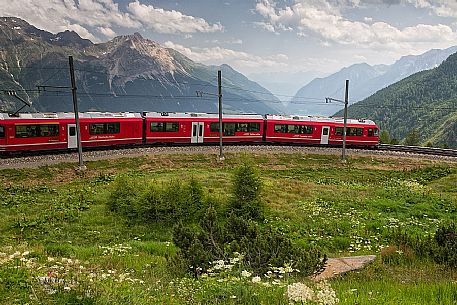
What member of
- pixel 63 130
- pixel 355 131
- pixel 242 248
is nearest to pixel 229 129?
pixel 355 131

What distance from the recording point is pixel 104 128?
108 feet

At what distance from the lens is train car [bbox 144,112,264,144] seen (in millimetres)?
35938

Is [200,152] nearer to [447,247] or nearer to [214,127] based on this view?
[214,127]

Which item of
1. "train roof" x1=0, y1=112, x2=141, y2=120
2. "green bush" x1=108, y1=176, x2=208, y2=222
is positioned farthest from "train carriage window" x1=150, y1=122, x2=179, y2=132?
"green bush" x1=108, y1=176, x2=208, y2=222

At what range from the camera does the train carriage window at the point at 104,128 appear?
3216 cm

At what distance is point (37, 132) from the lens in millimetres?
29422

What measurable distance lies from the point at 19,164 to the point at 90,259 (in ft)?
65.1

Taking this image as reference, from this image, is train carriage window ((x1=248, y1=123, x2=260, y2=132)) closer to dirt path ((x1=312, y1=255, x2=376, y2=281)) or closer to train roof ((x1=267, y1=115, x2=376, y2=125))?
train roof ((x1=267, y1=115, x2=376, y2=125))

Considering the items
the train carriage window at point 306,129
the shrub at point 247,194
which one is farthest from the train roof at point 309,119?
the shrub at point 247,194

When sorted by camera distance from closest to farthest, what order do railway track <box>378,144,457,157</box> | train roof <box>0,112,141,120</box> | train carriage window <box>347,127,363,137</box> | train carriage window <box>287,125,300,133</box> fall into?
train roof <box>0,112,141,120</box>
railway track <box>378,144,457,157</box>
train carriage window <box>287,125,300,133</box>
train carriage window <box>347,127,363,137</box>

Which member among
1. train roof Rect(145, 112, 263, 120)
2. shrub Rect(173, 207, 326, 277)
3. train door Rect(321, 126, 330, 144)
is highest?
train roof Rect(145, 112, 263, 120)

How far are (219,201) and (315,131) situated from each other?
24896 millimetres

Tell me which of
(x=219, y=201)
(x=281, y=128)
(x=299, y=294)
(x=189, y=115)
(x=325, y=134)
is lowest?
(x=219, y=201)

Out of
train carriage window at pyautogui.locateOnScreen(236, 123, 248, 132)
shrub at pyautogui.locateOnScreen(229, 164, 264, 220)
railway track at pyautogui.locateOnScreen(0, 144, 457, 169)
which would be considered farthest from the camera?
train carriage window at pyautogui.locateOnScreen(236, 123, 248, 132)
